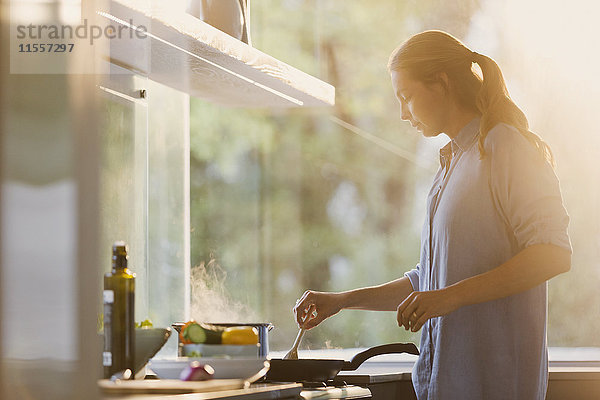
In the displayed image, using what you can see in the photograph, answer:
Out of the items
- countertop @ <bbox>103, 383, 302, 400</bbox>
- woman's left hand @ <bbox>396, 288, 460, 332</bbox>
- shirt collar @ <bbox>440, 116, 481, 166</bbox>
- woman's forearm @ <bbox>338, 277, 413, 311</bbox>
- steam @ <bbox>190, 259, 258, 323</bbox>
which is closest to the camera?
countertop @ <bbox>103, 383, 302, 400</bbox>

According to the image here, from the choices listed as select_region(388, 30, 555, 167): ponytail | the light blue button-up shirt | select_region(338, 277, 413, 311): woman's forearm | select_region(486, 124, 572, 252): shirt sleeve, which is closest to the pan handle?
select_region(338, 277, 413, 311): woman's forearm

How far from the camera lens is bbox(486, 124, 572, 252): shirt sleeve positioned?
171cm

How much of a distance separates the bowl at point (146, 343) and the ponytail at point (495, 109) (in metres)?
0.77

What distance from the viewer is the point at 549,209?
1.72 metres

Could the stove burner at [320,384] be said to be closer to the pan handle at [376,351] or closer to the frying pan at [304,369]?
the frying pan at [304,369]

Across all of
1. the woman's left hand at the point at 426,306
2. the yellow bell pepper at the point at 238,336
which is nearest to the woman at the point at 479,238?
the woman's left hand at the point at 426,306

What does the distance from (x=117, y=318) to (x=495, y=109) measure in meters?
0.94

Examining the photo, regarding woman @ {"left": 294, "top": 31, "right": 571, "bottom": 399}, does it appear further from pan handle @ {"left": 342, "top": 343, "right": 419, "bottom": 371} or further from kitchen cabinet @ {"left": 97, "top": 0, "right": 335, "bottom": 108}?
kitchen cabinet @ {"left": 97, "top": 0, "right": 335, "bottom": 108}

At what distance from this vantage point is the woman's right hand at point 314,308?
2.02 m

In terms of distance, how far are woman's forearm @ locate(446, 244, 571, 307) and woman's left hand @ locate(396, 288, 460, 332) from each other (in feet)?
0.04

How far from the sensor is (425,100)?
195 cm

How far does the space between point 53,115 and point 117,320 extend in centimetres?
66

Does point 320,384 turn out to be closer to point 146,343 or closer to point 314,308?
point 314,308

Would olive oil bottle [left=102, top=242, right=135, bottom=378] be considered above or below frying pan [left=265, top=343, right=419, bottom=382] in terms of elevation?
above
